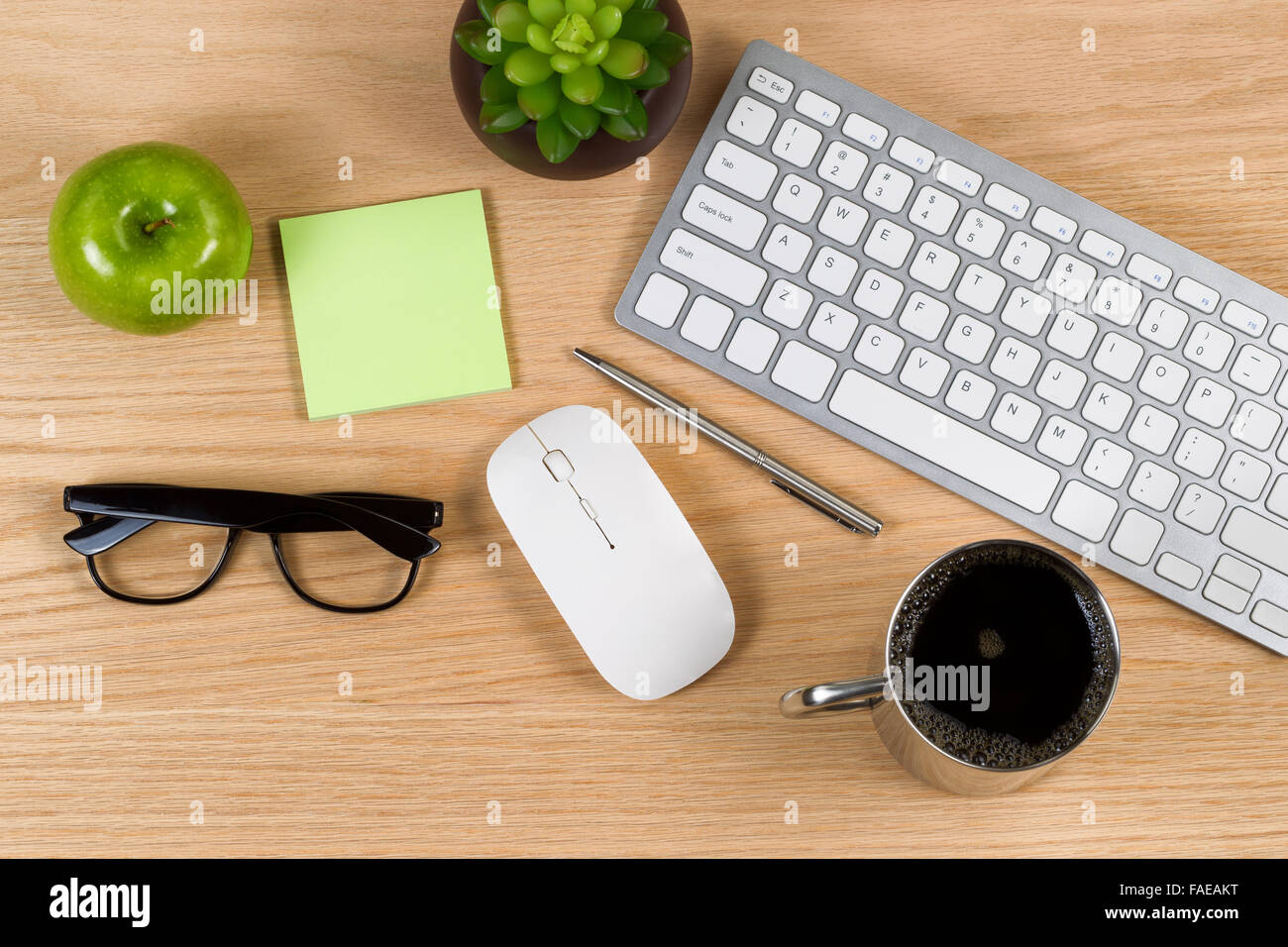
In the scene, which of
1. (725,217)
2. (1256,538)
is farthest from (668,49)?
(1256,538)

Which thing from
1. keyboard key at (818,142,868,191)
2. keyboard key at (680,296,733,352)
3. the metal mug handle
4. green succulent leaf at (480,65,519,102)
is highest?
green succulent leaf at (480,65,519,102)

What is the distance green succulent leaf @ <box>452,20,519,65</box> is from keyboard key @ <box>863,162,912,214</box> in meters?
0.27

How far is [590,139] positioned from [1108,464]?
43 centimetres

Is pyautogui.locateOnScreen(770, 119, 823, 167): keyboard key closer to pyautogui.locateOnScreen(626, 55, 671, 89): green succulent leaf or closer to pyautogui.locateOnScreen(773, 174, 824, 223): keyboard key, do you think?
pyautogui.locateOnScreen(773, 174, 824, 223): keyboard key

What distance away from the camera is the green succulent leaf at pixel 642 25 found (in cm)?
60

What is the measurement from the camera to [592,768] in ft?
2.29

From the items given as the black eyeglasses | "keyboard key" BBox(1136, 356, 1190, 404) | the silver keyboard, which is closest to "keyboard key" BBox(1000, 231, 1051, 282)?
the silver keyboard

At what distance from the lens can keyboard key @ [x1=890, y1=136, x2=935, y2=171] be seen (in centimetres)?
70

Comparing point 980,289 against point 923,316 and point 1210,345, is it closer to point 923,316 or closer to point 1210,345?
point 923,316

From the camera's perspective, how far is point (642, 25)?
23.9 inches

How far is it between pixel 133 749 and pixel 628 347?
469 mm

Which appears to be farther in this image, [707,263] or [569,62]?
[707,263]
